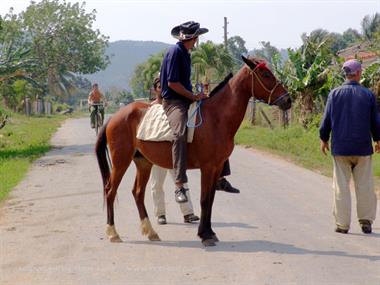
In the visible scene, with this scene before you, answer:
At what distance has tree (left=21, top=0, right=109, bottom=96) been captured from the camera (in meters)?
44.8

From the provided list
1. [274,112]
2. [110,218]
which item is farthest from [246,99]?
[274,112]

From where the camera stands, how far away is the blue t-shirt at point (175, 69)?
8.03 metres

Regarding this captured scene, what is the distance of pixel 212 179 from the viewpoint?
8094 millimetres

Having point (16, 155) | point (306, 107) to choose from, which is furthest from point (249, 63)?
point (306, 107)

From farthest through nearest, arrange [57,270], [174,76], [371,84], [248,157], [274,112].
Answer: [274,112], [371,84], [248,157], [174,76], [57,270]

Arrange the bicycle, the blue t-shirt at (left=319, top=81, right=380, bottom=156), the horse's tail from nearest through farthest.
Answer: the blue t-shirt at (left=319, top=81, right=380, bottom=156)
the horse's tail
the bicycle

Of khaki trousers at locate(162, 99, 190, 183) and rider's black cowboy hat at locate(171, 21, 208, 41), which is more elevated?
rider's black cowboy hat at locate(171, 21, 208, 41)

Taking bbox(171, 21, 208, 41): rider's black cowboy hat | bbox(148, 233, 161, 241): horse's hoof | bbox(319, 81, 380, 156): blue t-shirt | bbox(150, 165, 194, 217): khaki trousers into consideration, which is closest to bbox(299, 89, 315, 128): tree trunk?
bbox(150, 165, 194, 217): khaki trousers

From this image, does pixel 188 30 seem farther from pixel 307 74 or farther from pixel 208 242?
pixel 307 74

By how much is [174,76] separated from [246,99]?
957 millimetres

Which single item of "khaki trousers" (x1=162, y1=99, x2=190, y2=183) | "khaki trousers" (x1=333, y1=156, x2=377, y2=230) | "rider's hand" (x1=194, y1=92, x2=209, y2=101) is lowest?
"khaki trousers" (x1=333, y1=156, x2=377, y2=230)

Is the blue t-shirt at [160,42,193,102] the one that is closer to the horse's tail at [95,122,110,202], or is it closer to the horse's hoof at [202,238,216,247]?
the horse's tail at [95,122,110,202]

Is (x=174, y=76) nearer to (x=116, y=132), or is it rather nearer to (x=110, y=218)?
(x=116, y=132)

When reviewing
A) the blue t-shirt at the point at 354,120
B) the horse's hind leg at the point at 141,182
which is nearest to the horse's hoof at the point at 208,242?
the horse's hind leg at the point at 141,182
